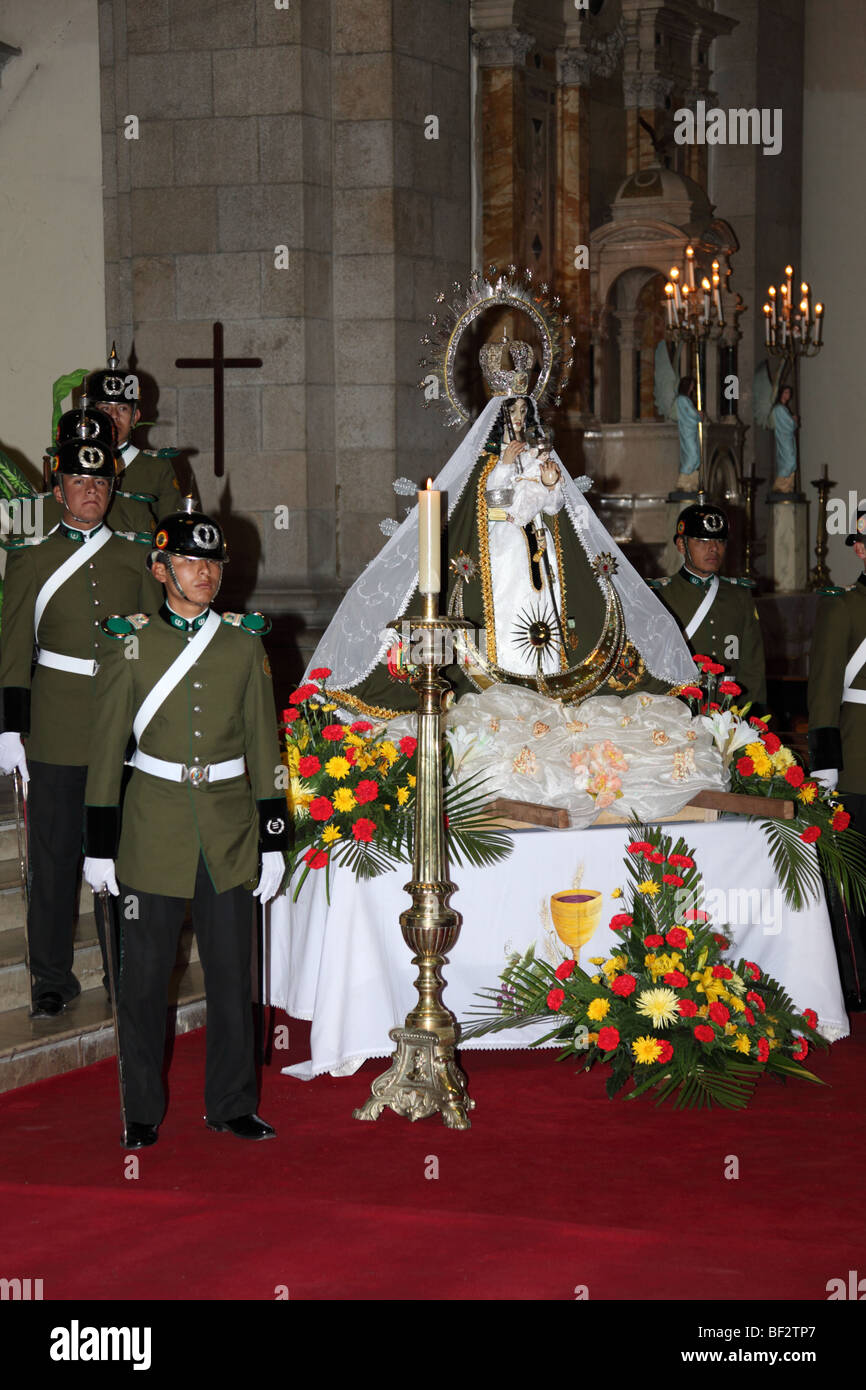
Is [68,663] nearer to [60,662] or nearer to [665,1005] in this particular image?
[60,662]

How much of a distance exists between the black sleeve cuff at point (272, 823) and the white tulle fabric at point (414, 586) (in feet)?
3.20

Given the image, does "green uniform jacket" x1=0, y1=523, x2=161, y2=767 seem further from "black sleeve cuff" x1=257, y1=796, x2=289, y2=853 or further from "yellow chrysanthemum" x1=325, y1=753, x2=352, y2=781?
"black sleeve cuff" x1=257, y1=796, x2=289, y2=853

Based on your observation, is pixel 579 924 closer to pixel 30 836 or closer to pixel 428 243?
pixel 30 836

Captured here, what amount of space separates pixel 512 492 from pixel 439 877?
65.1 inches

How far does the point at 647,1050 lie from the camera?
5215 millimetres

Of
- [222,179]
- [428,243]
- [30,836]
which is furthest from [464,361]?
[30,836]

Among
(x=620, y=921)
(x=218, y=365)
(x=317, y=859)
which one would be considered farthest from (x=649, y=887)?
(x=218, y=365)

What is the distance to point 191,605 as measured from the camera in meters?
4.93

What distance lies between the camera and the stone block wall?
9.84m

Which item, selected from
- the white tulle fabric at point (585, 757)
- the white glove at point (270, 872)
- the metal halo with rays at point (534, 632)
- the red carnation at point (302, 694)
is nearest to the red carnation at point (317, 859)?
the white glove at point (270, 872)

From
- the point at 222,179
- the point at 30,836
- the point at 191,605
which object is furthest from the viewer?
the point at 222,179

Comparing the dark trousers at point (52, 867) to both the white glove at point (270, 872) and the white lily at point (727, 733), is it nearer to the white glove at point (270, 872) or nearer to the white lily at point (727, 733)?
the white glove at point (270, 872)

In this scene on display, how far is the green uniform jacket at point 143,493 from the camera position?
666 centimetres

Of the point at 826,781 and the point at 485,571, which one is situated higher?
the point at 485,571
